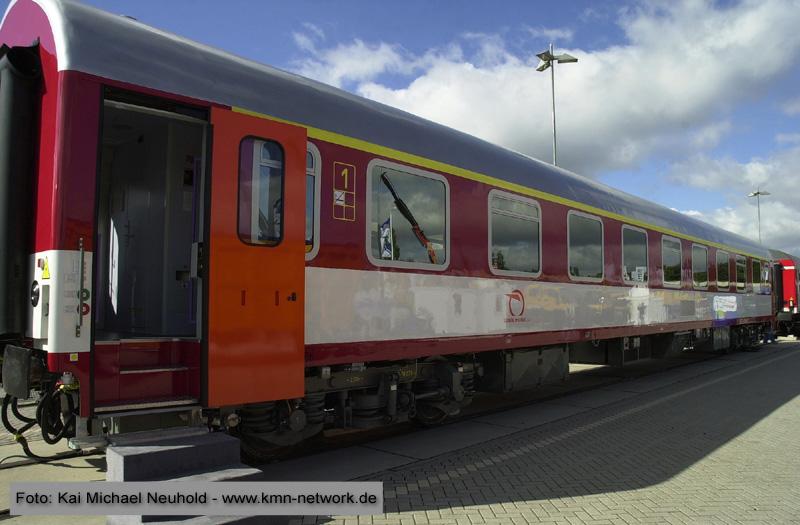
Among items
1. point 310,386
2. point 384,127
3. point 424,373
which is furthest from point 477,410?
point 384,127

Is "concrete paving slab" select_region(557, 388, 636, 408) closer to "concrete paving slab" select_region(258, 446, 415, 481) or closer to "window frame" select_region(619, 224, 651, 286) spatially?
"window frame" select_region(619, 224, 651, 286)

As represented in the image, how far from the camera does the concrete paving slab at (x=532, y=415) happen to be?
24.7 ft

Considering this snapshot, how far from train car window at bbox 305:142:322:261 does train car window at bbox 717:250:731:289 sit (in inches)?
518

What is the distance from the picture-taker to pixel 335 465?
18.4 ft

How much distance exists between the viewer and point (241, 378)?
14.8 feet

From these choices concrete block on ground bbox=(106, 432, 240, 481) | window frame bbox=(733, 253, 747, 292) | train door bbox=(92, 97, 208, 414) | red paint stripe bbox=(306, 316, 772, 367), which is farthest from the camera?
window frame bbox=(733, 253, 747, 292)

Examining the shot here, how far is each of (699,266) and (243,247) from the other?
12365 millimetres

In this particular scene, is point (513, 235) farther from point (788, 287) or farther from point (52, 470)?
point (788, 287)

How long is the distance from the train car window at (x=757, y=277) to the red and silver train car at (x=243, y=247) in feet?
41.7

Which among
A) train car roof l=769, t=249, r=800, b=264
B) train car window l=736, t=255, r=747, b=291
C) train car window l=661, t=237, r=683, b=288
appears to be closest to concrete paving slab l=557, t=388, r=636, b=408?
train car window l=661, t=237, r=683, b=288

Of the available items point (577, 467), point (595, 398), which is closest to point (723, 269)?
point (595, 398)

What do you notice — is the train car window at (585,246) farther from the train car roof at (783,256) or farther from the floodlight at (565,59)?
the train car roof at (783,256)

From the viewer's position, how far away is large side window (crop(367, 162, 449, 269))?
5750mm

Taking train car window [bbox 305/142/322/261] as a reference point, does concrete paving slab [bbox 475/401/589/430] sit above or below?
below
